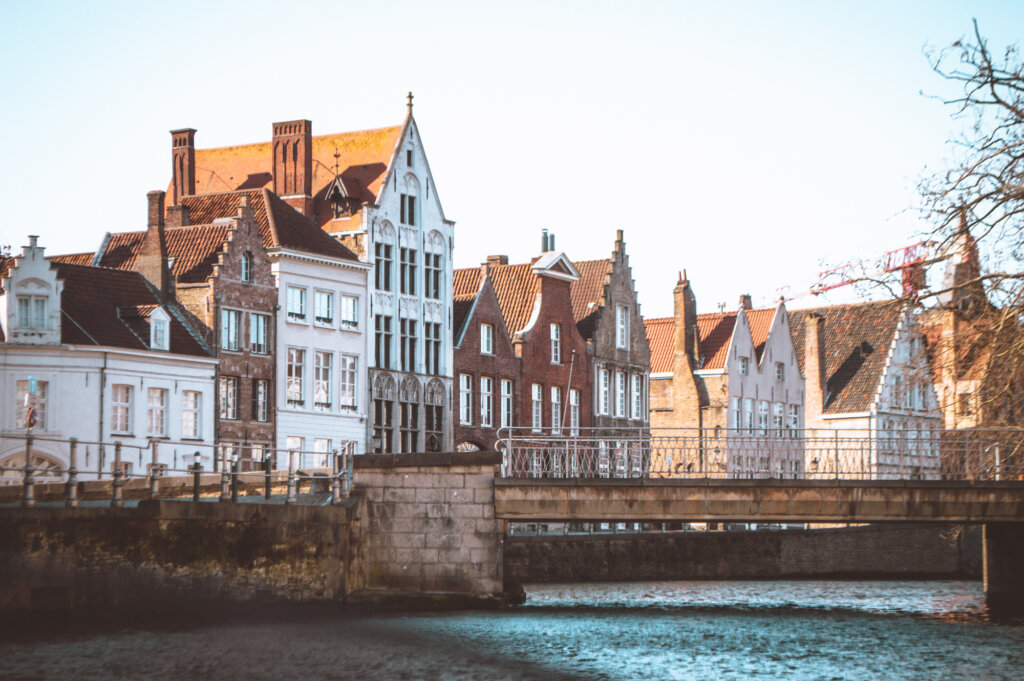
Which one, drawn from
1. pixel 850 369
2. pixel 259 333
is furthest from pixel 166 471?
pixel 850 369

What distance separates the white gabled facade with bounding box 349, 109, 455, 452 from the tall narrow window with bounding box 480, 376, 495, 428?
232 centimetres

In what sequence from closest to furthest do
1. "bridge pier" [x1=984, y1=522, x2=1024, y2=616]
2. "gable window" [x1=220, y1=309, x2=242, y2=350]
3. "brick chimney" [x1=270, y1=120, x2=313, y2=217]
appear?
1. "bridge pier" [x1=984, y1=522, x2=1024, y2=616]
2. "gable window" [x1=220, y1=309, x2=242, y2=350]
3. "brick chimney" [x1=270, y1=120, x2=313, y2=217]

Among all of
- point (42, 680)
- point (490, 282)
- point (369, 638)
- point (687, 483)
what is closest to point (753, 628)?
point (687, 483)

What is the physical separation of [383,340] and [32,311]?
1511cm

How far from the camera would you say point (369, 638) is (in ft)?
104

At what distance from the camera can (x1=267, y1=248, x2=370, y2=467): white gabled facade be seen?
2292 inches

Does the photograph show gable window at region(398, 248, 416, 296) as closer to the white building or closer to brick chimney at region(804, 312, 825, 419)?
the white building

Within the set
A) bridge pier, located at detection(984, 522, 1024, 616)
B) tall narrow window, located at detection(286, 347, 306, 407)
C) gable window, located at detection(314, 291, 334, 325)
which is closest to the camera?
bridge pier, located at detection(984, 522, 1024, 616)

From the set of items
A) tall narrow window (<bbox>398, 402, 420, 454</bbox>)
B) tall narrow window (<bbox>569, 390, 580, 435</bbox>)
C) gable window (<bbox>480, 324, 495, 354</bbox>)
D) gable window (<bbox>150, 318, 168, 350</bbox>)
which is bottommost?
tall narrow window (<bbox>398, 402, 420, 454</bbox>)

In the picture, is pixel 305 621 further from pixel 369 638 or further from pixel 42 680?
pixel 42 680

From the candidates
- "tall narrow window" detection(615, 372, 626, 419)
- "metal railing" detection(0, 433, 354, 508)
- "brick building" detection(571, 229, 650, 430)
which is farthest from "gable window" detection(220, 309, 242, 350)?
"tall narrow window" detection(615, 372, 626, 419)

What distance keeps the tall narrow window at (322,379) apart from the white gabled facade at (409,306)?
2216mm

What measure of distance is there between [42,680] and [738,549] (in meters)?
38.2

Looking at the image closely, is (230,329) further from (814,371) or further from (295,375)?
(814,371)
